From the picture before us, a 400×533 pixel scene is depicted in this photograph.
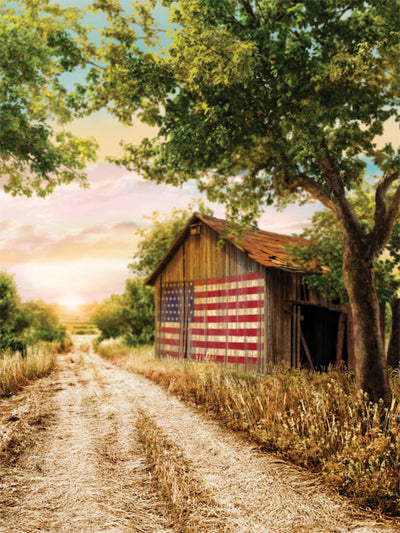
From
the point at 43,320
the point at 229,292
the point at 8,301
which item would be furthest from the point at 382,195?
the point at 43,320

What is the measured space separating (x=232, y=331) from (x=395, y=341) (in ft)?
19.2

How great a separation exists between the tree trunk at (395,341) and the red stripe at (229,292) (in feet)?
15.7

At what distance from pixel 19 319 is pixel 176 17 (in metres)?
34.0

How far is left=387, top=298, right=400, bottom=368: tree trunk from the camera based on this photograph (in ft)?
46.6

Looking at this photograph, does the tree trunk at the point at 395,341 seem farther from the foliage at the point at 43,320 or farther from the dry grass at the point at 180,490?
the foliage at the point at 43,320

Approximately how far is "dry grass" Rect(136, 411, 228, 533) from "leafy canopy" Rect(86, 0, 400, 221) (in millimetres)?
5879

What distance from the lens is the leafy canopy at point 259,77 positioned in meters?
7.82

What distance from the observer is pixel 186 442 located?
307 inches

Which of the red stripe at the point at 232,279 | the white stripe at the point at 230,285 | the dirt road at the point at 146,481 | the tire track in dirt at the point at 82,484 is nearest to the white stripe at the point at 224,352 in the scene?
the white stripe at the point at 230,285

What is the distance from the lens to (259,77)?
27.7 ft

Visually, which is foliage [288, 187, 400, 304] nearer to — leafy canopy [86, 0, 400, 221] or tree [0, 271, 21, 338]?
leafy canopy [86, 0, 400, 221]

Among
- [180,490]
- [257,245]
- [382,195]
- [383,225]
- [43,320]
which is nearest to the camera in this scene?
[180,490]

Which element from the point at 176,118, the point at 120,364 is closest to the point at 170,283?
the point at 120,364

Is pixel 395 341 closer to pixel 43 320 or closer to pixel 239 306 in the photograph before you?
pixel 239 306
